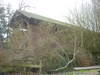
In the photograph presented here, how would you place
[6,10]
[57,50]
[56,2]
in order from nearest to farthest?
[57,50]
[6,10]
[56,2]

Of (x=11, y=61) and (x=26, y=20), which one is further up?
(x=26, y=20)

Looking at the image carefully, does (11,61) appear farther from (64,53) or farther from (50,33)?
(64,53)

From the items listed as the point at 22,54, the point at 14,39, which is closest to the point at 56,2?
the point at 14,39

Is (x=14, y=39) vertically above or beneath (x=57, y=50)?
above

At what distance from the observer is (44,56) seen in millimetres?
12188

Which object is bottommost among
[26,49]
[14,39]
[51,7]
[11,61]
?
[11,61]

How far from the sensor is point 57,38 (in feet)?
48.1

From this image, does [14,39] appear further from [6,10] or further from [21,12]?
[21,12]

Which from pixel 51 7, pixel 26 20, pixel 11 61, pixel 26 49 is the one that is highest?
pixel 51 7

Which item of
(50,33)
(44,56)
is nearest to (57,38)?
(50,33)

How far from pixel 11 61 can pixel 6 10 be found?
6767 mm

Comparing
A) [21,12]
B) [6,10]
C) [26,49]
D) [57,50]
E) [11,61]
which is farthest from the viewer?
[21,12]

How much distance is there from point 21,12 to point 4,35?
4.40 metres

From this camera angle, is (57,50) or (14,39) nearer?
(14,39)
